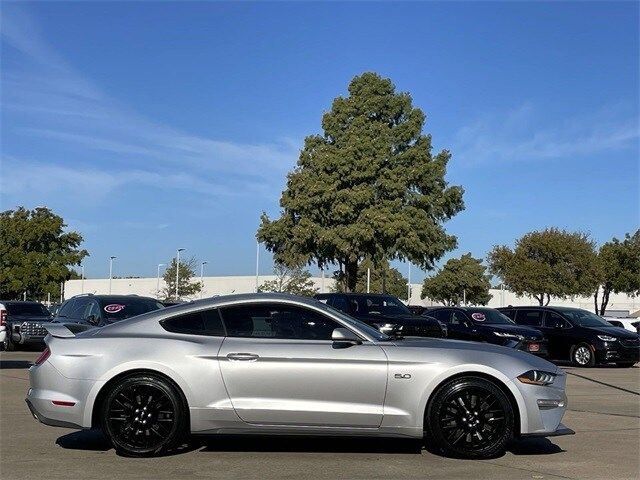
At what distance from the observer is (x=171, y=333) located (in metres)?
7.78

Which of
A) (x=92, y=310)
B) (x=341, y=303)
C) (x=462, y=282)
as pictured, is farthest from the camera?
(x=462, y=282)

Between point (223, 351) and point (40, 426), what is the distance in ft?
10.3

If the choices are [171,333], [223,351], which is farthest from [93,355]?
[223,351]

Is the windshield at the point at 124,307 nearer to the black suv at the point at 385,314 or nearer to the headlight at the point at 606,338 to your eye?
the black suv at the point at 385,314

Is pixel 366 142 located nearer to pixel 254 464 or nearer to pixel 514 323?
pixel 514 323

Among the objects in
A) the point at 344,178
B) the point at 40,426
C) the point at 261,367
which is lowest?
the point at 40,426

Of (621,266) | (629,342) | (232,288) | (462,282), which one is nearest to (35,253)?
(232,288)

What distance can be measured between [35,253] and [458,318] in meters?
43.7

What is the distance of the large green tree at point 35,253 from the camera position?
189 ft

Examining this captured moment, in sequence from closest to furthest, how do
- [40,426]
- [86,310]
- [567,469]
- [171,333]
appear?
1. [567,469]
2. [171,333]
3. [40,426]
4. [86,310]

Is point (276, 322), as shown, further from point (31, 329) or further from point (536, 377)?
point (31, 329)

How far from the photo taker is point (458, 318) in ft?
75.5

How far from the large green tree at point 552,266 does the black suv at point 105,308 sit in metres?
38.9

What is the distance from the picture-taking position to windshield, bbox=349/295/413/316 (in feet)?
66.9
